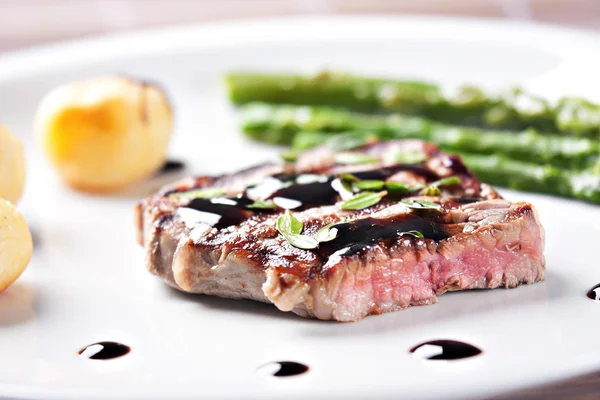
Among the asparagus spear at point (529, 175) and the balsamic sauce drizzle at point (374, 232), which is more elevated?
the asparagus spear at point (529, 175)

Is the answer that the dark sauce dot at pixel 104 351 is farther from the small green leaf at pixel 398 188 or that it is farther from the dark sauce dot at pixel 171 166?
the dark sauce dot at pixel 171 166

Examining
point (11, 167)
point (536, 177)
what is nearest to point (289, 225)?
point (11, 167)

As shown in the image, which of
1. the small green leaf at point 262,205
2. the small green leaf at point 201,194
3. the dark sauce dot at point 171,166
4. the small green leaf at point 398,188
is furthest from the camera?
the dark sauce dot at point 171,166

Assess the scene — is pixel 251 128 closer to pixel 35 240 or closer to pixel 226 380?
pixel 35 240

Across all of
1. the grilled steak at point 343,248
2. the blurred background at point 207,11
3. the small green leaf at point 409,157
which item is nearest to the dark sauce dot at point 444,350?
the grilled steak at point 343,248

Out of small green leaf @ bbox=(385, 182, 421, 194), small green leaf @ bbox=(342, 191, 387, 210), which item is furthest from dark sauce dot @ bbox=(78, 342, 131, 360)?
small green leaf @ bbox=(385, 182, 421, 194)

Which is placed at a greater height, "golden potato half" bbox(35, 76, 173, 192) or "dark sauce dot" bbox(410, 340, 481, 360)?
"golden potato half" bbox(35, 76, 173, 192)

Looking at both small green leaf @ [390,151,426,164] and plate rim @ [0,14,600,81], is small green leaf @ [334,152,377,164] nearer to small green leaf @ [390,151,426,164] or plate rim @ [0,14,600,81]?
small green leaf @ [390,151,426,164]
